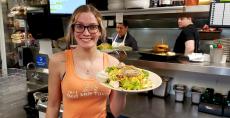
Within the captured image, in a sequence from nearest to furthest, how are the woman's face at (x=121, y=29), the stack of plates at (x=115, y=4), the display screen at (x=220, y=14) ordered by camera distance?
1. the display screen at (x=220, y=14)
2. the stack of plates at (x=115, y=4)
3. the woman's face at (x=121, y=29)

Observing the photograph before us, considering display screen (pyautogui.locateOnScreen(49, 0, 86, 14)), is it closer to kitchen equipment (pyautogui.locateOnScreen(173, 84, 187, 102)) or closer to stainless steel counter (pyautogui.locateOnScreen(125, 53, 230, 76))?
stainless steel counter (pyautogui.locateOnScreen(125, 53, 230, 76))

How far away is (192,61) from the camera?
1712 mm

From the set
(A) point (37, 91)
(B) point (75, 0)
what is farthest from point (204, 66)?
(A) point (37, 91)

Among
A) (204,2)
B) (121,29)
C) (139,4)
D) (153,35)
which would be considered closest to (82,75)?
(139,4)

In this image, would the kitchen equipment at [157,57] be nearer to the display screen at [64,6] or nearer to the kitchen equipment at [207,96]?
the kitchen equipment at [207,96]

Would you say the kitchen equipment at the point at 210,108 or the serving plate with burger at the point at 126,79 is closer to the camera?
the serving plate with burger at the point at 126,79

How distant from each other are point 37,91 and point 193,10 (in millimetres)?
1685

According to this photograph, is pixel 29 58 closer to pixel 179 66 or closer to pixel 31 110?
pixel 31 110

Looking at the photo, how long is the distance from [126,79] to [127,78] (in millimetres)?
15

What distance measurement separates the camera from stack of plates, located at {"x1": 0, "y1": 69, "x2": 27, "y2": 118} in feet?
7.11

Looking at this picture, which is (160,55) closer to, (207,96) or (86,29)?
(207,96)

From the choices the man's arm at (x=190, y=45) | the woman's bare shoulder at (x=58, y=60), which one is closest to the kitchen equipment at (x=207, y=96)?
the man's arm at (x=190, y=45)

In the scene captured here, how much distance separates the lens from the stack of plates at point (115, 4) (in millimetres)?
2166

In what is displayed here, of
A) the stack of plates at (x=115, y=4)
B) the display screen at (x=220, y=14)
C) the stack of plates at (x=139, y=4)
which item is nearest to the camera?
the display screen at (x=220, y=14)
